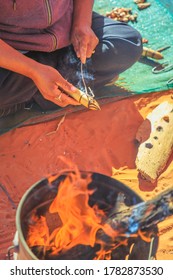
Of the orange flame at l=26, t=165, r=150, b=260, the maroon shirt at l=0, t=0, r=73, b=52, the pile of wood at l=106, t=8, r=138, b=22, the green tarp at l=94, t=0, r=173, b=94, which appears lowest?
the green tarp at l=94, t=0, r=173, b=94

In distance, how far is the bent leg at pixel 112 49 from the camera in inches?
122

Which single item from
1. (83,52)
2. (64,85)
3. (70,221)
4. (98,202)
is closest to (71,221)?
(70,221)

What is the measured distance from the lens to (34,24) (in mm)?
2715

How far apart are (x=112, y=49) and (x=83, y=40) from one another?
0.94 ft

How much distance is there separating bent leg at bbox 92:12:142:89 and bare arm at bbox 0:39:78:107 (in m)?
0.55

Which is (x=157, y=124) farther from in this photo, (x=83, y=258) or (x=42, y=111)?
(x=83, y=258)

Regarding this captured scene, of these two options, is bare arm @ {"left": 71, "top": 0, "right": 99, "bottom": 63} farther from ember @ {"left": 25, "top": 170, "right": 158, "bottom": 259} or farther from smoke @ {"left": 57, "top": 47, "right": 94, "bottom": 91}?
ember @ {"left": 25, "top": 170, "right": 158, "bottom": 259}

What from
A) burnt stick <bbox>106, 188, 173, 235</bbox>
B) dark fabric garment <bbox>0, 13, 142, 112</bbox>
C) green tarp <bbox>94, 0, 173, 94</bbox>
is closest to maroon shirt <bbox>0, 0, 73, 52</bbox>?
dark fabric garment <bbox>0, 13, 142, 112</bbox>

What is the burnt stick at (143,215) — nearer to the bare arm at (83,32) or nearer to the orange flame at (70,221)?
the orange flame at (70,221)

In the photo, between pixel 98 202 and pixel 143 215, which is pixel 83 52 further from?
pixel 143 215

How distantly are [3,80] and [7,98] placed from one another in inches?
5.2

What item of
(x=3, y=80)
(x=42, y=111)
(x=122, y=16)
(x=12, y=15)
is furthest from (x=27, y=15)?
(x=122, y=16)

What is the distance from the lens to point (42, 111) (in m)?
3.12

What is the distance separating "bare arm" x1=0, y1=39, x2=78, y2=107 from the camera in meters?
2.56
